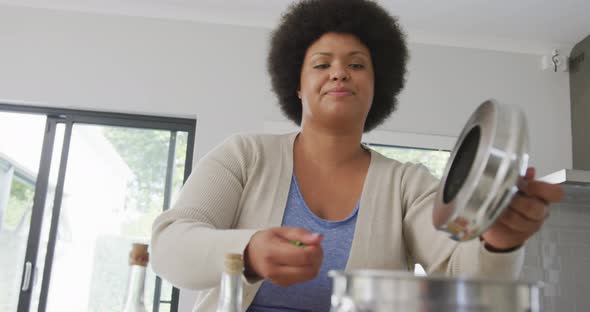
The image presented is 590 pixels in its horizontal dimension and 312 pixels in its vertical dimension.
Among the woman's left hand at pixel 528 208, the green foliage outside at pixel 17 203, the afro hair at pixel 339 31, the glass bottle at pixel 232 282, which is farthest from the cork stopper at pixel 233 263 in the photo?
the green foliage outside at pixel 17 203

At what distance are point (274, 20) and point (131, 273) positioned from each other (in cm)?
294

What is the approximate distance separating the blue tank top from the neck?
11 cm

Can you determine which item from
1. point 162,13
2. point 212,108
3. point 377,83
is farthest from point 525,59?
point 377,83

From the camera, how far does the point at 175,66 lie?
3.31 meters

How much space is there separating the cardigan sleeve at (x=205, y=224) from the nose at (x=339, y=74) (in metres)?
0.21

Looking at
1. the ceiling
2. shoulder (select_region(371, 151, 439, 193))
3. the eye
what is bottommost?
shoulder (select_region(371, 151, 439, 193))

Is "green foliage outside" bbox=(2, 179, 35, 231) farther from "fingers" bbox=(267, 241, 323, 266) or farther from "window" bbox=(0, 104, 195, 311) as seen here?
"fingers" bbox=(267, 241, 323, 266)

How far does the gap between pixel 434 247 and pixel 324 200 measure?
21 cm

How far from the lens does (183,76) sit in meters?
3.30

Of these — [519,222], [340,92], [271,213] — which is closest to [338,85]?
[340,92]

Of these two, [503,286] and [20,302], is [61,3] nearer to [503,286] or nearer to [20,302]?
[20,302]

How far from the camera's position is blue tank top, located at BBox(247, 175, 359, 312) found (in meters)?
0.88

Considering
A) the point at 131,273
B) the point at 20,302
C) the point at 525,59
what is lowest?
the point at 20,302

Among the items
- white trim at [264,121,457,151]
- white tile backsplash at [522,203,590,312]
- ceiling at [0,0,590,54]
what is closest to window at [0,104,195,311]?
ceiling at [0,0,590,54]
